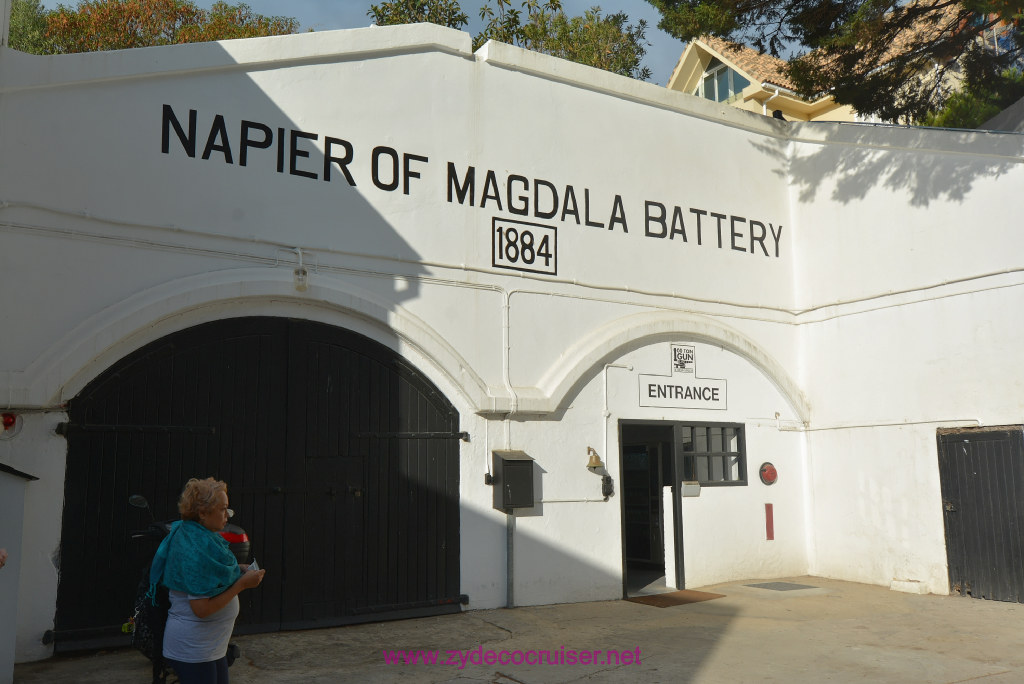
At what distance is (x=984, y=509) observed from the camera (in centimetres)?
1012

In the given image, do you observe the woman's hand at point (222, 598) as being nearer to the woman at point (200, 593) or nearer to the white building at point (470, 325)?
the woman at point (200, 593)

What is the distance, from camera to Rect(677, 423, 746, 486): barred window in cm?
1129

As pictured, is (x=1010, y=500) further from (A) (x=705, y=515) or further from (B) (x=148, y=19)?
(B) (x=148, y=19)

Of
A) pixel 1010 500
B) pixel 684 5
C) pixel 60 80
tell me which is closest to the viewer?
pixel 60 80

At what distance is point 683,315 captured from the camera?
11.5m

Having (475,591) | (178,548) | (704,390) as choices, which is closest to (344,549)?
(475,591)

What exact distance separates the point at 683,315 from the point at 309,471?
5.68 m

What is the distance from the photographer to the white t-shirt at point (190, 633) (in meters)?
3.73

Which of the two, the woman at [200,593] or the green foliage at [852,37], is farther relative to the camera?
the green foliage at [852,37]

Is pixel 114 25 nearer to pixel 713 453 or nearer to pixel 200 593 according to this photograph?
pixel 713 453

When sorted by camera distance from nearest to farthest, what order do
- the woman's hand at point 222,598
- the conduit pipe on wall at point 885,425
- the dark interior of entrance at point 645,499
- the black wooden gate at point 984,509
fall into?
the woman's hand at point 222,598
the black wooden gate at point 984,509
the conduit pipe on wall at point 885,425
the dark interior of entrance at point 645,499

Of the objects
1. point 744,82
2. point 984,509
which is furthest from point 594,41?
point 984,509

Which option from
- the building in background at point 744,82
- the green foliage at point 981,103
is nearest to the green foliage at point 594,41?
the building in background at point 744,82

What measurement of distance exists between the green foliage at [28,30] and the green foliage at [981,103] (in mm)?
20748
